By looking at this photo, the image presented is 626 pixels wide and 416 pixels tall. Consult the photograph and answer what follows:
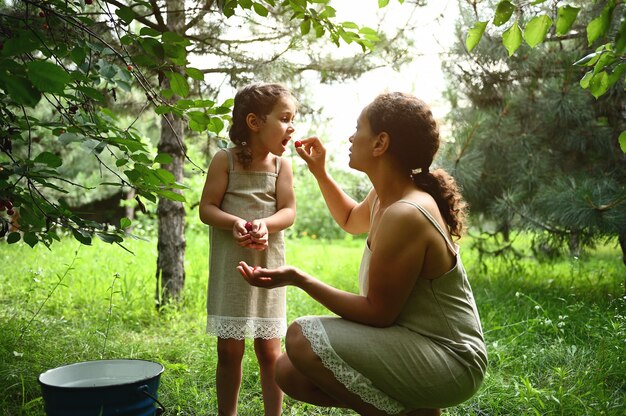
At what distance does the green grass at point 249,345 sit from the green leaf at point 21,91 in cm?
137

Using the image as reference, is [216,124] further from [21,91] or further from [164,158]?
[21,91]

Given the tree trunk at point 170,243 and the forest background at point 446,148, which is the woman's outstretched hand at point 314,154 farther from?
the tree trunk at point 170,243

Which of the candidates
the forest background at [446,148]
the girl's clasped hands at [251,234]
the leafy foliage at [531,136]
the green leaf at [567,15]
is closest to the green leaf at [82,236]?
the forest background at [446,148]

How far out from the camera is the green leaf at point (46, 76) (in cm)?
107

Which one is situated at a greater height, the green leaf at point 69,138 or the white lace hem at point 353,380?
the green leaf at point 69,138

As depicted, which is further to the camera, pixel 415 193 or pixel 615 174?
pixel 615 174

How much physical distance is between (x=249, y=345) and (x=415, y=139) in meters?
1.53

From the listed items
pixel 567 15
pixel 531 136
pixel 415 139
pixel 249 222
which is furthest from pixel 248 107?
pixel 531 136

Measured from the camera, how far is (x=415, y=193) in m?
1.69

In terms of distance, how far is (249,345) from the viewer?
2.80 metres

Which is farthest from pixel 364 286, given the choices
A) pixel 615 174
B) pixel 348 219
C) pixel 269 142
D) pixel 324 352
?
pixel 615 174

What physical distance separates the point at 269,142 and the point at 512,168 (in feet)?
9.16

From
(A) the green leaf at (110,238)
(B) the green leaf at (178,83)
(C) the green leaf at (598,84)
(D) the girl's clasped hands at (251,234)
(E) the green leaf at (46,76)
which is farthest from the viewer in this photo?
(D) the girl's clasped hands at (251,234)

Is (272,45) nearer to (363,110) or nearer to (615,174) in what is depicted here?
(363,110)
